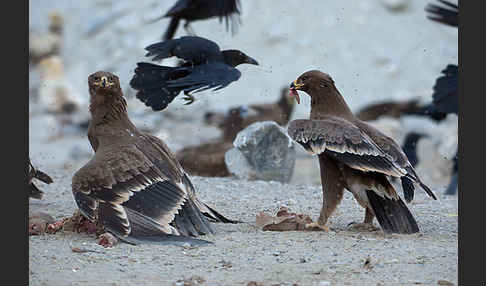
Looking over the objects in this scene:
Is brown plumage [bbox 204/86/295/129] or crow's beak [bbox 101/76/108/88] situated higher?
crow's beak [bbox 101/76/108/88]

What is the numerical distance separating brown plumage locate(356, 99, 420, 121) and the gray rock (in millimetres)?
6047

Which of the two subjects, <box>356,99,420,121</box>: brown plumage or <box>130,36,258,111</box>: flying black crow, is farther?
<box>356,99,420,121</box>: brown plumage

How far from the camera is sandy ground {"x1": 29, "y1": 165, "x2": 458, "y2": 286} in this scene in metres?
4.42

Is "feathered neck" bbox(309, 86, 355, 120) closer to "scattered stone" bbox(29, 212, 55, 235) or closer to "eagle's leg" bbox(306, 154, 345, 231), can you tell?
"eagle's leg" bbox(306, 154, 345, 231)

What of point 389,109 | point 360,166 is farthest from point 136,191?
point 389,109

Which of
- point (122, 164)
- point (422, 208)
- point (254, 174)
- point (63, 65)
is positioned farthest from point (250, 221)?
point (63, 65)

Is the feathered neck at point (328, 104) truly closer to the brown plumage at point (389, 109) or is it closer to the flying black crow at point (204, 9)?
the flying black crow at point (204, 9)

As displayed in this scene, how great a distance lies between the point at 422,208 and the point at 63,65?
10749 mm

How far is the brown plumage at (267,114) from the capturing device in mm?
11252

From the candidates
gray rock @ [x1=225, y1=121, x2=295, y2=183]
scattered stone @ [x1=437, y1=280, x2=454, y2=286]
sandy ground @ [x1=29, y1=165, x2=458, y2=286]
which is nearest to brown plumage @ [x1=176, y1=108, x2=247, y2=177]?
gray rock @ [x1=225, y1=121, x2=295, y2=183]

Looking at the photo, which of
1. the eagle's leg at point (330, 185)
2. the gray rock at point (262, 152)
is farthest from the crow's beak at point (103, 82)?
the gray rock at point (262, 152)

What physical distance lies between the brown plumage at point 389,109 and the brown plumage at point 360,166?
8.70 metres

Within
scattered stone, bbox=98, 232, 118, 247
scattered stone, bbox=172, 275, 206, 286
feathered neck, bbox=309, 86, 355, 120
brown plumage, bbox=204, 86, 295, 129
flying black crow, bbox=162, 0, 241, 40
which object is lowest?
scattered stone, bbox=172, 275, 206, 286

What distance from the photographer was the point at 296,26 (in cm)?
1658
